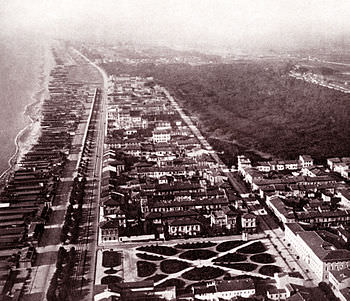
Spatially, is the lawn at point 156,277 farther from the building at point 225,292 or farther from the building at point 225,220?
the building at point 225,220

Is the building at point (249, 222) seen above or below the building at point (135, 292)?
above

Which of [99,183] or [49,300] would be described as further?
[99,183]

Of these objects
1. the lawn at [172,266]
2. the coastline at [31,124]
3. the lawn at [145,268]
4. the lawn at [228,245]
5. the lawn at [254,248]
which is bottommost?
the coastline at [31,124]

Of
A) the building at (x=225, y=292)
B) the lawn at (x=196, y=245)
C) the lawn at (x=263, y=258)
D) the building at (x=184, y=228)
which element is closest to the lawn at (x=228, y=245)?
the lawn at (x=196, y=245)

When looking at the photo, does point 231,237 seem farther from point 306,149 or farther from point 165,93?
point 165,93

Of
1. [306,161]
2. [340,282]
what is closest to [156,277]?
[340,282]

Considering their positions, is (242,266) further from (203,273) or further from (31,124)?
(31,124)

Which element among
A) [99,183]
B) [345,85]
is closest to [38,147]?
[99,183]
